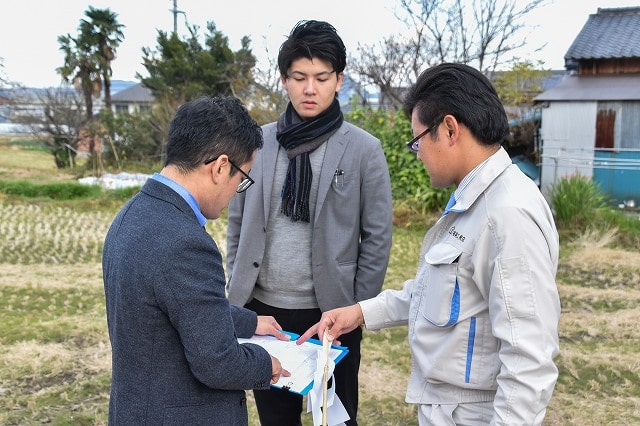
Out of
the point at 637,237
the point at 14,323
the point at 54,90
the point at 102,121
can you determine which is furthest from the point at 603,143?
the point at 54,90

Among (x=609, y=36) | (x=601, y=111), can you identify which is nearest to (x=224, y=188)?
(x=601, y=111)

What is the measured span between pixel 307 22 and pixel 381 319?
123 cm

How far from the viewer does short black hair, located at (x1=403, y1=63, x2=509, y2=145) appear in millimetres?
1594

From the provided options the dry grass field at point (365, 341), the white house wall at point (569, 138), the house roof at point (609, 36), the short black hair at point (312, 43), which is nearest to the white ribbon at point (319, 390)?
the short black hair at point (312, 43)

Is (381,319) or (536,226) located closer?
(536,226)

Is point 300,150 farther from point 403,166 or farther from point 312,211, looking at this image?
point 403,166

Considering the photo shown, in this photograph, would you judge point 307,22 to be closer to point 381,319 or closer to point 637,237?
point 381,319

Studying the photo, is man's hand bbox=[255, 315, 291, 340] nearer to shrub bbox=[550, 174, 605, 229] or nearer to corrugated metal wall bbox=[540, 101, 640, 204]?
shrub bbox=[550, 174, 605, 229]

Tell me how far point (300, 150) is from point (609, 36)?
13964 mm

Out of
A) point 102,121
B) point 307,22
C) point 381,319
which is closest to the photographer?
point 381,319

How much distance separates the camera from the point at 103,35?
23125 millimetres

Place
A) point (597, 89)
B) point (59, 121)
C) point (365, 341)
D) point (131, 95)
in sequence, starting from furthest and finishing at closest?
point (131, 95)
point (59, 121)
point (597, 89)
point (365, 341)

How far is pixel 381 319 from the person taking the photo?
7.16 ft

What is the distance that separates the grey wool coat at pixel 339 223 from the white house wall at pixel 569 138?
1112cm
